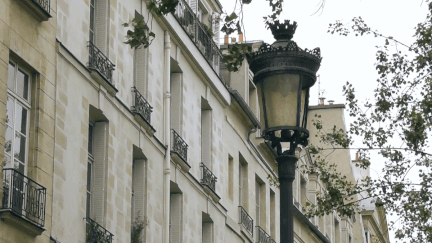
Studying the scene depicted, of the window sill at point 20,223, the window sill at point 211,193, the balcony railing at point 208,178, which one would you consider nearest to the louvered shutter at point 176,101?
→ the balcony railing at point 208,178

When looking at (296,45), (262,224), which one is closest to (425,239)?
(296,45)

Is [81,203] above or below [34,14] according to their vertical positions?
below

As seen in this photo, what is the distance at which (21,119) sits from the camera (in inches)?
711

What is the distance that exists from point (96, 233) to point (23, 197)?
4065 millimetres

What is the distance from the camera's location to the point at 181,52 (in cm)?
2959

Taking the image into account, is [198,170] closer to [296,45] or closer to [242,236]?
[242,236]

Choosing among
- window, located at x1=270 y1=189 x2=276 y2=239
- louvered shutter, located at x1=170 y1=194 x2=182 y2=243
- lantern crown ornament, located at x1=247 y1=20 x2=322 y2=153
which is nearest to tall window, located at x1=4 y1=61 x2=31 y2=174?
lantern crown ornament, located at x1=247 y1=20 x2=322 y2=153

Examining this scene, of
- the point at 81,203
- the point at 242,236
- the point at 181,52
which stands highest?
the point at 181,52

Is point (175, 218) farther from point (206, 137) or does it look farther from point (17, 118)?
point (17, 118)

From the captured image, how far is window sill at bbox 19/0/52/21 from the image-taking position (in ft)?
60.0

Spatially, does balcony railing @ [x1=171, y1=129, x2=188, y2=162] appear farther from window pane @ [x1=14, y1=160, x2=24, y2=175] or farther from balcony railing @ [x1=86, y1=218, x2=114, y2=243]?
window pane @ [x1=14, y1=160, x2=24, y2=175]

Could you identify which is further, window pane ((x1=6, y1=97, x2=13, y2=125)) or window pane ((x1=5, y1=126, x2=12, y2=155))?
window pane ((x1=6, y1=97, x2=13, y2=125))

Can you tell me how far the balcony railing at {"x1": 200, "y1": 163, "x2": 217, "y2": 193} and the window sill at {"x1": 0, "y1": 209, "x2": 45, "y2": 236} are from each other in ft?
42.5

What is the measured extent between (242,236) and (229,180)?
2034 millimetres
